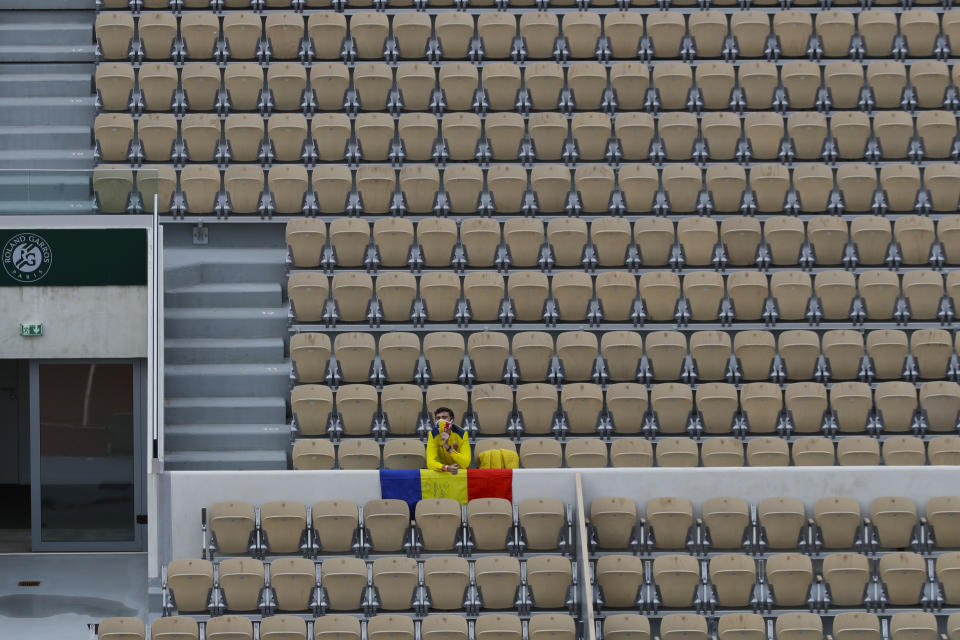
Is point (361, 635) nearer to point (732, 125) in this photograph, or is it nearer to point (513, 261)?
point (513, 261)

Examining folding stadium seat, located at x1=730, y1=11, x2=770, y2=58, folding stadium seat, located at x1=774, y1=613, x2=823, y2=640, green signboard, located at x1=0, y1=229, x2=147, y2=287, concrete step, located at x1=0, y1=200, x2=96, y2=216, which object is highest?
folding stadium seat, located at x1=730, y1=11, x2=770, y2=58

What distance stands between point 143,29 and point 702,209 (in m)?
6.12

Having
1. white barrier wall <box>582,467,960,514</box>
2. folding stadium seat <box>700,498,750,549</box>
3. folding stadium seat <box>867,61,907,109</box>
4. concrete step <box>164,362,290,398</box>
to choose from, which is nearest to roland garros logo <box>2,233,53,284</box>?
concrete step <box>164,362,290,398</box>

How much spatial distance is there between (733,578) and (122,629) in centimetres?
439

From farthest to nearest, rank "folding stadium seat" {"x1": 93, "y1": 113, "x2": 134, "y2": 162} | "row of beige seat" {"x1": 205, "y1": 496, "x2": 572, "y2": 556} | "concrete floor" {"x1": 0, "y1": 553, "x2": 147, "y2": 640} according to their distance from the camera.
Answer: "folding stadium seat" {"x1": 93, "y1": 113, "x2": 134, "y2": 162} → "concrete floor" {"x1": 0, "y1": 553, "x2": 147, "y2": 640} → "row of beige seat" {"x1": 205, "y1": 496, "x2": 572, "y2": 556}

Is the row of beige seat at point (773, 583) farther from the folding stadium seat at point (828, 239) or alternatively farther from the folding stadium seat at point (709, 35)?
the folding stadium seat at point (709, 35)

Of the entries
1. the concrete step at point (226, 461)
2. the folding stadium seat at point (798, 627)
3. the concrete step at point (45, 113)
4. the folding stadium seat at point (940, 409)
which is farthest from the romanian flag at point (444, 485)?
the concrete step at point (45, 113)

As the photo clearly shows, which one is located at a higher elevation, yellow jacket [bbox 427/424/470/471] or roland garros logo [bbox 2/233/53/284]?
roland garros logo [bbox 2/233/53/284]

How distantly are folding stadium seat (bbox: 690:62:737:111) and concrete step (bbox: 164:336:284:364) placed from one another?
518 cm

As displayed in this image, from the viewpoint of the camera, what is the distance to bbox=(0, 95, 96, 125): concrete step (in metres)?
16.0

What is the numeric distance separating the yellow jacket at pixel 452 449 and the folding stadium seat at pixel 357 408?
116cm

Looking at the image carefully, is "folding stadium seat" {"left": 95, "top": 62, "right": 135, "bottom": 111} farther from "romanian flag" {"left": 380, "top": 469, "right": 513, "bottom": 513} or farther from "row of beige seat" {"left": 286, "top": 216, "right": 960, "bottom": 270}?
"romanian flag" {"left": 380, "top": 469, "right": 513, "bottom": 513}

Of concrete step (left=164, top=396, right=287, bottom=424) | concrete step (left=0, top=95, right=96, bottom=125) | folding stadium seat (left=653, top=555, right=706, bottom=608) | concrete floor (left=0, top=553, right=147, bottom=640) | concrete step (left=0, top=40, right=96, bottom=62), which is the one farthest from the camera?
concrete step (left=0, top=40, right=96, bottom=62)

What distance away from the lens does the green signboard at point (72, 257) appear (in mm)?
13320
